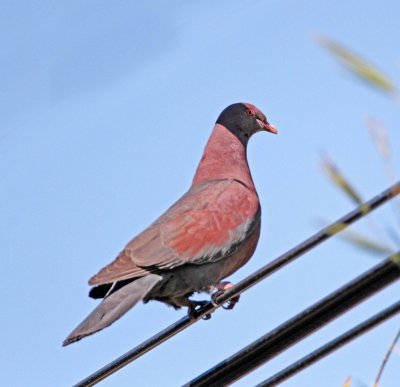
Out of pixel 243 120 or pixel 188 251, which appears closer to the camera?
pixel 188 251

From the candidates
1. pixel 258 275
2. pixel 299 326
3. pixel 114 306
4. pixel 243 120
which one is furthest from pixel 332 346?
pixel 243 120

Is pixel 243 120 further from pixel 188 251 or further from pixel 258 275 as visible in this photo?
pixel 258 275

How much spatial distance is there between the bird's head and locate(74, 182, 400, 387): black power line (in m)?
2.52

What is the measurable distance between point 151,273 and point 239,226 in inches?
26.0

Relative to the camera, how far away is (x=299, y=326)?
9.36 ft

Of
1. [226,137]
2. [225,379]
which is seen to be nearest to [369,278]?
[225,379]

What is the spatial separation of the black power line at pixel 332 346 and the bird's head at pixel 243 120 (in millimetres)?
3384

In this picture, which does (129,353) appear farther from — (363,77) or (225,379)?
(363,77)

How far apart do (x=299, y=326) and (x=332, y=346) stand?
5.8 inches

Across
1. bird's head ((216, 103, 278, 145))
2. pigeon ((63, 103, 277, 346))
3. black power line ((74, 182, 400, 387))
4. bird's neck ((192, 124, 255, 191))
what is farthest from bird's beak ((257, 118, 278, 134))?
black power line ((74, 182, 400, 387))

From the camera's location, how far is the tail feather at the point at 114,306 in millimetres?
4152

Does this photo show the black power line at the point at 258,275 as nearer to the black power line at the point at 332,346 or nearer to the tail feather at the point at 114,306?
the black power line at the point at 332,346

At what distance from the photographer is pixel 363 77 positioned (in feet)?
5.44

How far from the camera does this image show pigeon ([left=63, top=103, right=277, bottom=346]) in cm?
457
